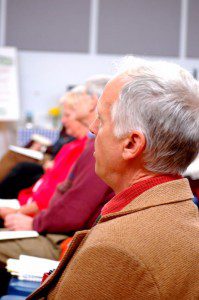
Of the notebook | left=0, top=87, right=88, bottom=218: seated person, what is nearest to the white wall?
left=0, top=87, right=88, bottom=218: seated person

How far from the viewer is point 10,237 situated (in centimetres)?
225

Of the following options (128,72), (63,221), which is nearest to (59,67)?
(63,221)

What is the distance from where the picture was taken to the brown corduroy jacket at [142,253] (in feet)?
3.36

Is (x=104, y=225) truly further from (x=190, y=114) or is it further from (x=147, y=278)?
(x=190, y=114)

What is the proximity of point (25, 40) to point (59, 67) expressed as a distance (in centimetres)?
62

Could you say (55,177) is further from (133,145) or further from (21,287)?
(133,145)

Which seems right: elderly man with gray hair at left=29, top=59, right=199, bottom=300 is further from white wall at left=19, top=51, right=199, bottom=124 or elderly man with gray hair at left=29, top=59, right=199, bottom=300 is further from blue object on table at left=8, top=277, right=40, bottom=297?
white wall at left=19, top=51, right=199, bottom=124

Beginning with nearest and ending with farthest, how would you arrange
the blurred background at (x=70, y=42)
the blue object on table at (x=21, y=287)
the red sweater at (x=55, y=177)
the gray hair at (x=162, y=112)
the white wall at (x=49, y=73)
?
1. the gray hair at (x=162, y=112)
2. the blue object on table at (x=21, y=287)
3. the red sweater at (x=55, y=177)
4. the blurred background at (x=70, y=42)
5. the white wall at (x=49, y=73)

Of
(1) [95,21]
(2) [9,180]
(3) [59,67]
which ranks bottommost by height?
(2) [9,180]

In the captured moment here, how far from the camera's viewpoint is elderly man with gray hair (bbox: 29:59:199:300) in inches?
40.9

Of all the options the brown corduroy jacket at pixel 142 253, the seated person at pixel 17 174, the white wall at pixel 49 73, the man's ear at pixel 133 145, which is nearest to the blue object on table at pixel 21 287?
the brown corduroy jacket at pixel 142 253

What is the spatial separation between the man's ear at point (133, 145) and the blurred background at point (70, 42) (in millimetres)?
6004

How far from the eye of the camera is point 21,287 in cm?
175

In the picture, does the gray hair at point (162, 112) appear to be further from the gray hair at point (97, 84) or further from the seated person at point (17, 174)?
the seated person at point (17, 174)
